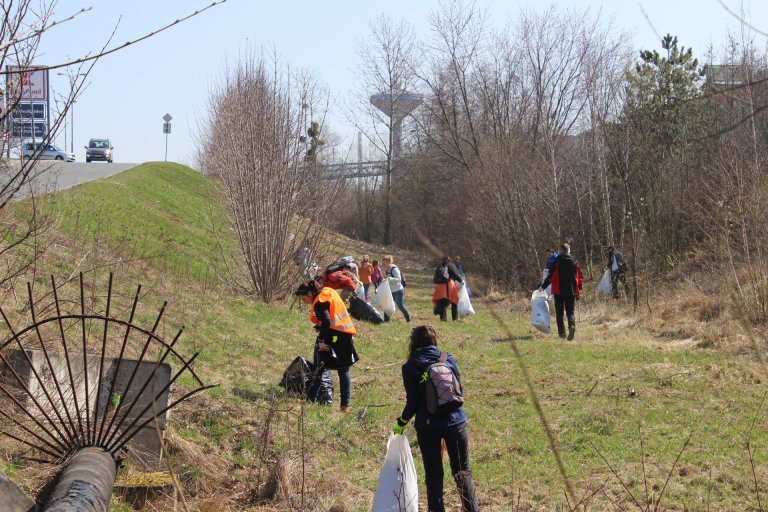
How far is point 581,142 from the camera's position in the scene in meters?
31.1

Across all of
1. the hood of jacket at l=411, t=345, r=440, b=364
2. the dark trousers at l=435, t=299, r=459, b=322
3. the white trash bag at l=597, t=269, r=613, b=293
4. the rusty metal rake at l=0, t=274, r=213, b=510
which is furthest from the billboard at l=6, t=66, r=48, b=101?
the white trash bag at l=597, t=269, r=613, b=293

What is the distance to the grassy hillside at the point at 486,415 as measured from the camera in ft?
22.7

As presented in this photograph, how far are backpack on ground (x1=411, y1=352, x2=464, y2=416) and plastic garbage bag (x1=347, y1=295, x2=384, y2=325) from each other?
31.9 feet

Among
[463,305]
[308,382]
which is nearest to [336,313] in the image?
[308,382]

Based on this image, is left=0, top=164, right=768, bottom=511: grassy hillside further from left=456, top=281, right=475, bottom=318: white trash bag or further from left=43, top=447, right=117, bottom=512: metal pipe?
left=43, top=447, right=117, bottom=512: metal pipe

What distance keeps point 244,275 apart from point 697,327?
9446 mm

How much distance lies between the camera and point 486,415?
31.7 feet

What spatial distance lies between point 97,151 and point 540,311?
4181cm

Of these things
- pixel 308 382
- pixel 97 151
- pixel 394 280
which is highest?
pixel 97 151

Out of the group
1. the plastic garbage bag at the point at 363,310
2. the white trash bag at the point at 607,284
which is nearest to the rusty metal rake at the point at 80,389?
the plastic garbage bag at the point at 363,310

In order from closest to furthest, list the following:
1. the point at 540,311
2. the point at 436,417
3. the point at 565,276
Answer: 1. the point at 436,417
2. the point at 565,276
3. the point at 540,311

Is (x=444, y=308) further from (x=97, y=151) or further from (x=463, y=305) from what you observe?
(x=97, y=151)

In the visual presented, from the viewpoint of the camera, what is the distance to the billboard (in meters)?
5.00

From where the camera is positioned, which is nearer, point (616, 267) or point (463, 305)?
point (463, 305)
